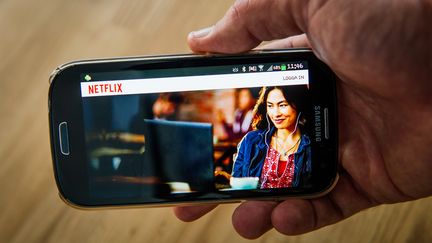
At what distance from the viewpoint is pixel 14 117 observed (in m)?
0.56

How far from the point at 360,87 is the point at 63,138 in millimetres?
284

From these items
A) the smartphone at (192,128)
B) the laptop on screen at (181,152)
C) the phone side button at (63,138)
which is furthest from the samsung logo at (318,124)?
the phone side button at (63,138)

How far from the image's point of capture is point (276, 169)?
1.48 feet

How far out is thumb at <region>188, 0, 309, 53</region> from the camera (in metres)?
0.43

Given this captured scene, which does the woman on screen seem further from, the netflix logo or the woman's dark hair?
the netflix logo

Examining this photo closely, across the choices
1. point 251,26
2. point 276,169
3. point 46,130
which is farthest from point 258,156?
point 46,130

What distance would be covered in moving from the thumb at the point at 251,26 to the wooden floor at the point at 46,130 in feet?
0.43

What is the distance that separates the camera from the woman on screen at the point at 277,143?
44cm

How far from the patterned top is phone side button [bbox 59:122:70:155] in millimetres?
190

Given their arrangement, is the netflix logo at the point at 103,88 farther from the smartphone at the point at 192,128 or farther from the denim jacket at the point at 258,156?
the denim jacket at the point at 258,156

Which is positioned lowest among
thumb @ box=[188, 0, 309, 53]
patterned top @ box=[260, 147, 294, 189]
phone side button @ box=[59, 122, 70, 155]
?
patterned top @ box=[260, 147, 294, 189]

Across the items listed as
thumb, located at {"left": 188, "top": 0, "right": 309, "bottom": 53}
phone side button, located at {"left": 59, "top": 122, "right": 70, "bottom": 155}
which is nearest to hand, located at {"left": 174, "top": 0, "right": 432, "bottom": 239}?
thumb, located at {"left": 188, "top": 0, "right": 309, "bottom": 53}

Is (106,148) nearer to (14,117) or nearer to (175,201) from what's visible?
(175,201)

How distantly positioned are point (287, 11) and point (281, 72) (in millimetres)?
57
